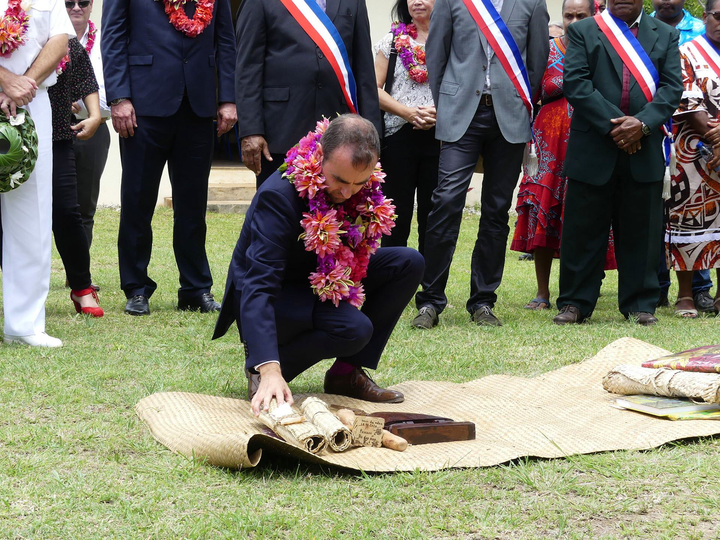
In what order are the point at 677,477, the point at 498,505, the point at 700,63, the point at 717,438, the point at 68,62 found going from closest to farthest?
the point at 498,505
the point at 677,477
the point at 717,438
the point at 68,62
the point at 700,63

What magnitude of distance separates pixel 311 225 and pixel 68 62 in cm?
275

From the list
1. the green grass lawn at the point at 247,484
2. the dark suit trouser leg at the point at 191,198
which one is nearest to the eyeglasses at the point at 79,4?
the dark suit trouser leg at the point at 191,198

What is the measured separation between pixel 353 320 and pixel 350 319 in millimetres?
12

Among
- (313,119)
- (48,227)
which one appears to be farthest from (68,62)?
(313,119)

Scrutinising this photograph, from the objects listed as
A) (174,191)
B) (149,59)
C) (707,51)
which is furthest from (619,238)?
(149,59)

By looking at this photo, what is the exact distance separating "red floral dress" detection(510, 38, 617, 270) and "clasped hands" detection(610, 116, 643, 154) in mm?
739

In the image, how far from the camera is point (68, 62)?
5.57 metres

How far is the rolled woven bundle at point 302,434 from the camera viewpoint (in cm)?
305

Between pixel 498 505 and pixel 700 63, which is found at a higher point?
pixel 700 63

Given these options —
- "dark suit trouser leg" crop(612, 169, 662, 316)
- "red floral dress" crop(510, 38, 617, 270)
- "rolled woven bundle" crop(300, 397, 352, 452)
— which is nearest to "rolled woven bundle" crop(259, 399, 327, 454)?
"rolled woven bundle" crop(300, 397, 352, 452)

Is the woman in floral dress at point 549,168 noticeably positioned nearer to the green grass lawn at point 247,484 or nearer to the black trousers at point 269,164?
the black trousers at point 269,164

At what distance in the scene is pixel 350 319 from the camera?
368 cm

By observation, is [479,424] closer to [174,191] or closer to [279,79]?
[279,79]

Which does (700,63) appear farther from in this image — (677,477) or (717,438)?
(677,477)
